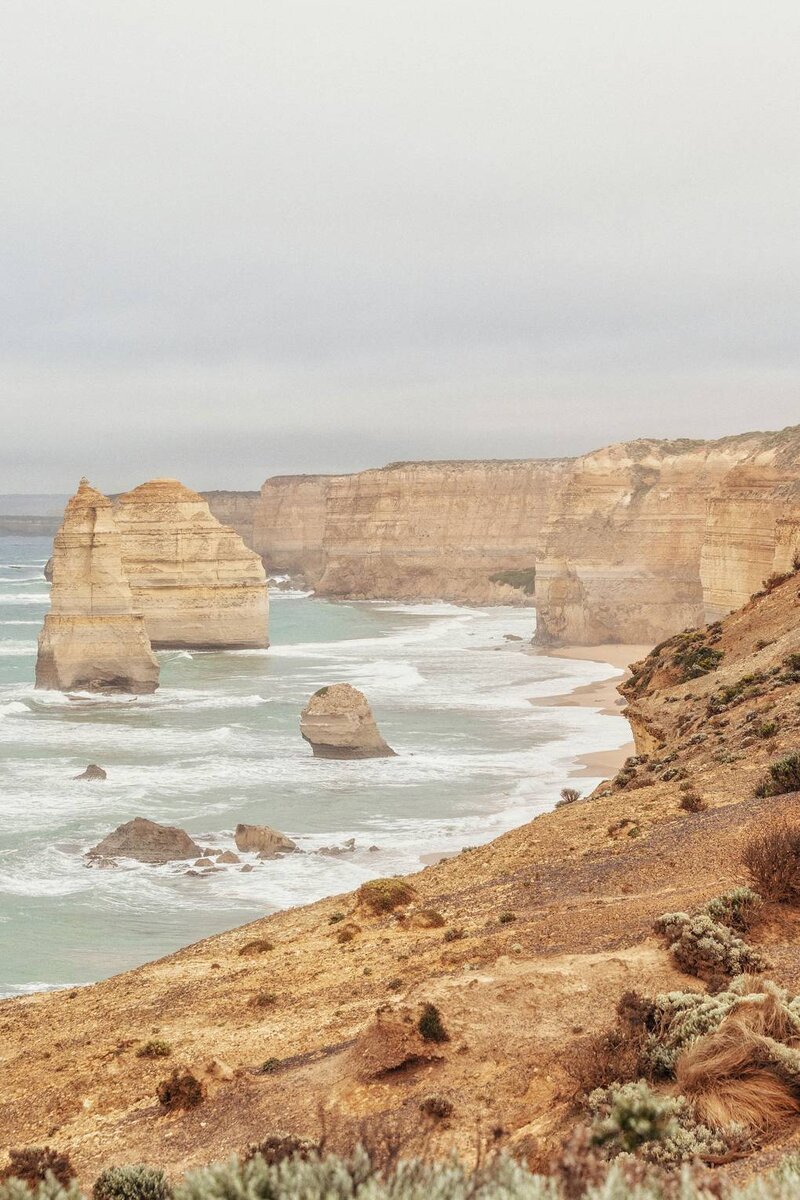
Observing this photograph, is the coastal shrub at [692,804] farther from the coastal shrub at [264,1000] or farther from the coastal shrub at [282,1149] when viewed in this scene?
the coastal shrub at [282,1149]

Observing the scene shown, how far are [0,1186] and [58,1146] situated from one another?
239 centimetres

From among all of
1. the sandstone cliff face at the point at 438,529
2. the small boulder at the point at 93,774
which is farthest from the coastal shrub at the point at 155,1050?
the sandstone cliff face at the point at 438,529

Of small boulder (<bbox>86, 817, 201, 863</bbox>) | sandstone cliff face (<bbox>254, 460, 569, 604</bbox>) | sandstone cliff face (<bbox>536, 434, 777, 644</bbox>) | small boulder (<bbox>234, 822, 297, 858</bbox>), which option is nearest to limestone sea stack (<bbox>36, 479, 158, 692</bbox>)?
small boulder (<bbox>86, 817, 201, 863</bbox>)

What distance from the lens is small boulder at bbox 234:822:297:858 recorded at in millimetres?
24875

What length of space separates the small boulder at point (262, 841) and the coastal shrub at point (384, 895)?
11624 millimetres

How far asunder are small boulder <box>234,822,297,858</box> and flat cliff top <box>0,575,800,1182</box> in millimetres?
9418

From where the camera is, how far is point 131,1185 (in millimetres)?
6492

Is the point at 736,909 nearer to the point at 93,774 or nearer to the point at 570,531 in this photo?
the point at 93,774

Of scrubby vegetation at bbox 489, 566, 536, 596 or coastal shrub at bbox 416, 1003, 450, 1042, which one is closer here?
coastal shrub at bbox 416, 1003, 450, 1042

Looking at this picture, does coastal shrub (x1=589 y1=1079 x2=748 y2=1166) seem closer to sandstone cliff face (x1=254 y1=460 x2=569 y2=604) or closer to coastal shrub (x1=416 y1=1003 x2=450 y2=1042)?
coastal shrub (x1=416 y1=1003 x2=450 y2=1042)

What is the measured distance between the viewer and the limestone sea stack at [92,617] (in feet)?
155

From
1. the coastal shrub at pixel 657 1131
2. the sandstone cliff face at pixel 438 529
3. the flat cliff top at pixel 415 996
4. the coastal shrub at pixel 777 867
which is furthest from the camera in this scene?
the sandstone cliff face at pixel 438 529

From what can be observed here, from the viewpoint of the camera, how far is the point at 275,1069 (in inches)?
354

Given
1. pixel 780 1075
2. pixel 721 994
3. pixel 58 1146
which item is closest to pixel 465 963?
pixel 721 994
